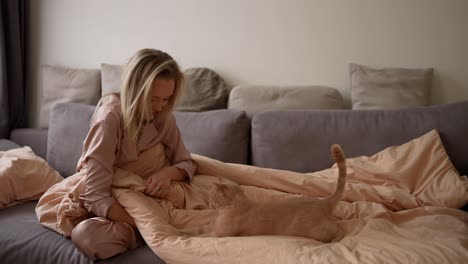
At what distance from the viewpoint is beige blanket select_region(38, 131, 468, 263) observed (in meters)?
1.19

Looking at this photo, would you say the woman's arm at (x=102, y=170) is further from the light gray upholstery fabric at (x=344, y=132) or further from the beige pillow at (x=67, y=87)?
the beige pillow at (x=67, y=87)

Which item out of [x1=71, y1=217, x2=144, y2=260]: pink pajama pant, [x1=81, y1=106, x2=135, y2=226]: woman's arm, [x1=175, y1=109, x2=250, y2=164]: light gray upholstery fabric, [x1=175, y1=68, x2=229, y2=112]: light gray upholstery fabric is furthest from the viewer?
[x1=175, y1=68, x2=229, y2=112]: light gray upholstery fabric

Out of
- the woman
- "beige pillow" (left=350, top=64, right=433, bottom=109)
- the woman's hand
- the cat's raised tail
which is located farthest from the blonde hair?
"beige pillow" (left=350, top=64, right=433, bottom=109)

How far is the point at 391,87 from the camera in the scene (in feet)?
6.47

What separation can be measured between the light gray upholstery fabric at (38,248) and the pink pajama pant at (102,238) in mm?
26

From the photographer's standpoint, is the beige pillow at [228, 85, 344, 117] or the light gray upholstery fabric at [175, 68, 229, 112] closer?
the beige pillow at [228, 85, 344, 117]

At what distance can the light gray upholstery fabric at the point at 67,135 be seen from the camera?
209 centimetres

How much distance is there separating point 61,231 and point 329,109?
4.14 ft

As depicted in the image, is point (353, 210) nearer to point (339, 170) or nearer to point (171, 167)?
point (339, 170)

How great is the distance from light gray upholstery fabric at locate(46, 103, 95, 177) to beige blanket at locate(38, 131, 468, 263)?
2.26ft

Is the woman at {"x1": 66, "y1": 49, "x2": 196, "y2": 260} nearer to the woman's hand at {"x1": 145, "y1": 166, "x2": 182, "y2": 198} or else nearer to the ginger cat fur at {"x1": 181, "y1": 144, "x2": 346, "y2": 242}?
the woman's hand at {"x1": 145, "y1": 166, "x2": 182, "y2": 198}

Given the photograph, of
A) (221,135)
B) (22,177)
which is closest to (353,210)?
(221,135)

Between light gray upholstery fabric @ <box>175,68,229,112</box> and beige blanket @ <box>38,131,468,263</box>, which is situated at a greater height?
light gray upholstery fabric @ <box>175,68,229,112</box>

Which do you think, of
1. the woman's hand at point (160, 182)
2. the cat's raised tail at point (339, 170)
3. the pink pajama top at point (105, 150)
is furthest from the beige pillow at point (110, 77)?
the cat's raised tail at point (339, 170)
